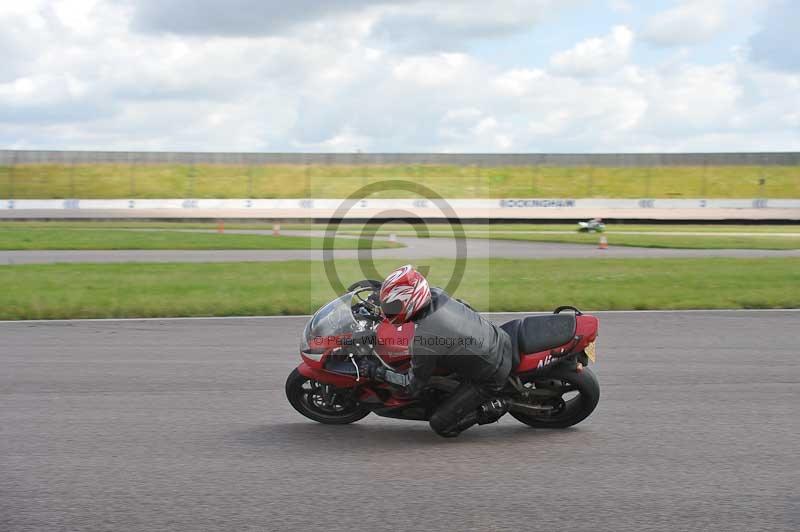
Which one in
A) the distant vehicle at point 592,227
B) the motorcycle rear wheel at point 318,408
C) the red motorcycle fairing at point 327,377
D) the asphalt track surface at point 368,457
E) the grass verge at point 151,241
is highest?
the distant vehicle at point 592,227

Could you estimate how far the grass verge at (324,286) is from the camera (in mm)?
13469

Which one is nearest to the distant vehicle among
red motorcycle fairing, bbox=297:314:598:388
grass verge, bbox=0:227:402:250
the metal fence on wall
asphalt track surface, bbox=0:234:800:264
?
asphalt track surface, bbox=0:234:800:264

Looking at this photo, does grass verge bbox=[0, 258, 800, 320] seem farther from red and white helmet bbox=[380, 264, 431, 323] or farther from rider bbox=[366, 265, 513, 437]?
red and white helmet bbox=[380, 264, 431, 323]

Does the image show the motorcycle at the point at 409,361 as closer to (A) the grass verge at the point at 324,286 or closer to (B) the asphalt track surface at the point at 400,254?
(A) the grass verge at the point at 324,286

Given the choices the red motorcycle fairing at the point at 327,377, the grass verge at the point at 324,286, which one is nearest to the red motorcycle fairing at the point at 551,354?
the red motorcycle fairing at the point at 327,377

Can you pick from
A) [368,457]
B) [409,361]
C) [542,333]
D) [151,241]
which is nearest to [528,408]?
[542,333]

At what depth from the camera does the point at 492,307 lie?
536 inches

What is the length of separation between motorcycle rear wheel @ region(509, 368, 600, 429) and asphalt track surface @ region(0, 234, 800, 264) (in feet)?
51.8

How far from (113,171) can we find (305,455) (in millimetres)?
58053

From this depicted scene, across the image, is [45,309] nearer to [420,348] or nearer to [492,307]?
[492,307]

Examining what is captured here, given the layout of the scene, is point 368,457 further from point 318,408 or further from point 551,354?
point 551,354

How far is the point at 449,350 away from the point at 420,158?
5654 centimetres

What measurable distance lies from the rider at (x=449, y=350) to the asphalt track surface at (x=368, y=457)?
258 mm

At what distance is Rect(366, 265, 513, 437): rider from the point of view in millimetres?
5645
